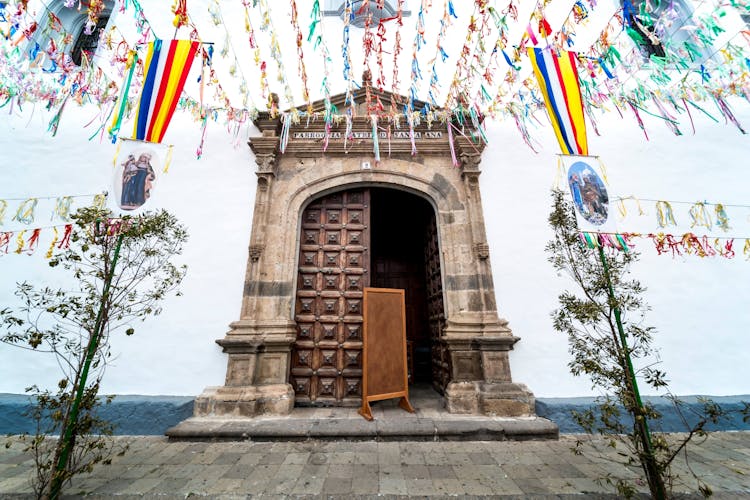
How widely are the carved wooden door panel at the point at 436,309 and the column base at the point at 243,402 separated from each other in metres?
2.11

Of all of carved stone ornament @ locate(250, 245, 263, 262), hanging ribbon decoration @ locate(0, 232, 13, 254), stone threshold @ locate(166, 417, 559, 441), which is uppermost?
hanging ribbon decoration @ locate(0, 232, 13, 254)

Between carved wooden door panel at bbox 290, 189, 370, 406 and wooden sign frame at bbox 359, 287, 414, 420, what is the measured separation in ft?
1.42

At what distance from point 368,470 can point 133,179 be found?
127 inches

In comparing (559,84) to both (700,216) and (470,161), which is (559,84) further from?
(700,216)

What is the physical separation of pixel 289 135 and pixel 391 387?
159 inches

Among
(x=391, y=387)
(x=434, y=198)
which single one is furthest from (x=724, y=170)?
(x=391, y=387)

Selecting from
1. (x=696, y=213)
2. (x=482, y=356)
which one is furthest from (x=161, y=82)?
(x=696, y=213)

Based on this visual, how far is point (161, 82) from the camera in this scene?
3.15 m

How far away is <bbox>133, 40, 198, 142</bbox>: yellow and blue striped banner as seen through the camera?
2951 millimetres

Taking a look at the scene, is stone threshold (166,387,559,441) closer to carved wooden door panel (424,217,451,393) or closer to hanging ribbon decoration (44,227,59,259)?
carved wooden door panel (424,217,451,393)

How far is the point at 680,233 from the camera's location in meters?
4.15

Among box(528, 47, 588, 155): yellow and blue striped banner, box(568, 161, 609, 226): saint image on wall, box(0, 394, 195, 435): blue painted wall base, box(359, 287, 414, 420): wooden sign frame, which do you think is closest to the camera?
box(568, 161, 609, 226): saint image on wall

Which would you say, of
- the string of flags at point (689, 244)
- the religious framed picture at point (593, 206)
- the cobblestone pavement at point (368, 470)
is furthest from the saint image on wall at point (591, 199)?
the cobblestone pavement at point (368, 470)

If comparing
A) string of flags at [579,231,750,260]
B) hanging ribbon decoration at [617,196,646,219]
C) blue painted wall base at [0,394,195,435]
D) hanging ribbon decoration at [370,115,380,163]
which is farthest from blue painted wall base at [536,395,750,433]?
blue painted wall base at [0,394,195,435]
